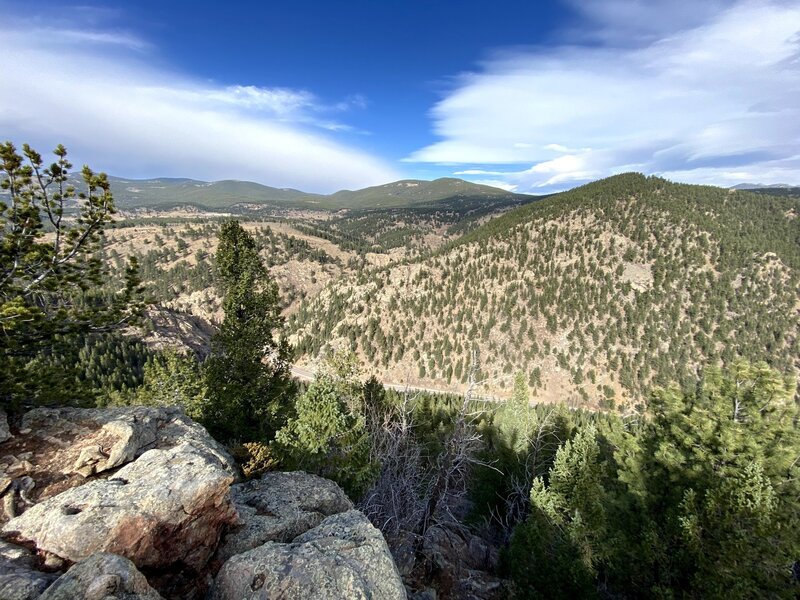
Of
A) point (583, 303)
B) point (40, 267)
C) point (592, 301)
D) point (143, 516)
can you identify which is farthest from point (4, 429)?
point (592, 301)

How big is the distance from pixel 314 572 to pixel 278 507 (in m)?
3.84

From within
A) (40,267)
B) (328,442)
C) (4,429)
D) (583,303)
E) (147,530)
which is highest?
(40,267)

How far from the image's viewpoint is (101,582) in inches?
220

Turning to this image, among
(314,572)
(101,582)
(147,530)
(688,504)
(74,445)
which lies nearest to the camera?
(101,582)

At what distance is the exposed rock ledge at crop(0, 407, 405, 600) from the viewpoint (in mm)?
6340

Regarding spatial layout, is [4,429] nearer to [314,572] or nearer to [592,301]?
[314,572]

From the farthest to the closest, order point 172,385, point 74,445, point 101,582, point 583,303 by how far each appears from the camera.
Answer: point 583,303 < point 172,385 < point 74,445 < point 101,582

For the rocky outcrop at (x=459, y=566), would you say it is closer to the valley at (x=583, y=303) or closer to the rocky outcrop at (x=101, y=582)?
the rocky outcrop at (x=101, y=582)

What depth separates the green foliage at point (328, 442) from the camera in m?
15.5

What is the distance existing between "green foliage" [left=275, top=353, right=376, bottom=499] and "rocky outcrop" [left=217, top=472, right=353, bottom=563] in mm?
2655

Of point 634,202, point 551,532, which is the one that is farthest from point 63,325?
point 634,202

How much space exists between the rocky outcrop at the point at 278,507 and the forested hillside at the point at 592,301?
253ft

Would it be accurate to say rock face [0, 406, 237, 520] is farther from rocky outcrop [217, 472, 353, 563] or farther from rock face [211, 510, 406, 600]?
rock face [211, 510, 406, 600]

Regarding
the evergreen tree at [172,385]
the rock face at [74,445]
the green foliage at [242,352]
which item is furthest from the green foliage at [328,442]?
the evergreen tree at [172,385]
